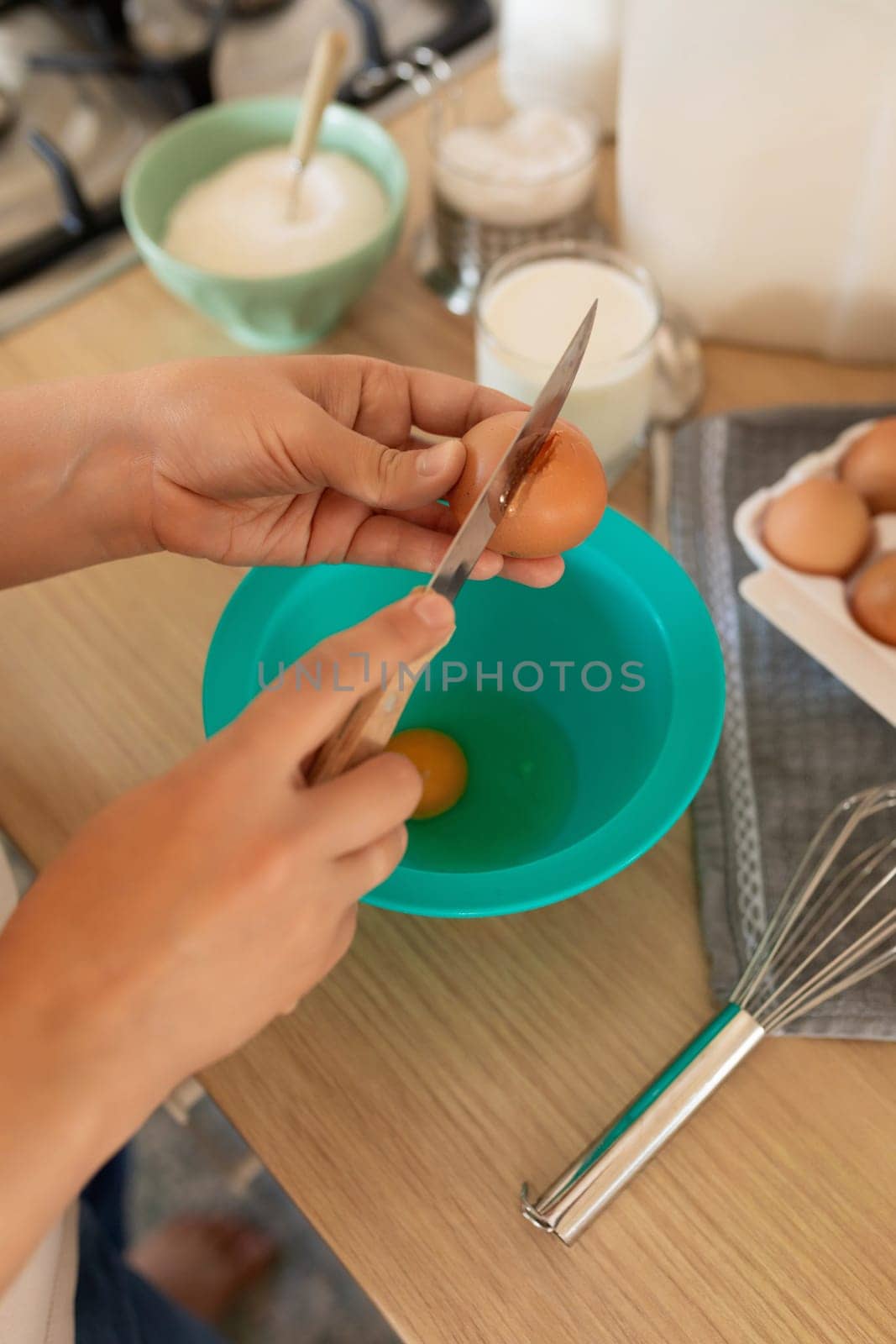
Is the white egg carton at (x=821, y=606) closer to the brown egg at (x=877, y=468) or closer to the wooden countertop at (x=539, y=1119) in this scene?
the brown egg at (x=877, y=468)

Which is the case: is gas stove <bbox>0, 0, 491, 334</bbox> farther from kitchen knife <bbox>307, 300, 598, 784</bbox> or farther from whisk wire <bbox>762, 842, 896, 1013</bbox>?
whisk wire <bbox>762, 842, 896, 1013</bbox>

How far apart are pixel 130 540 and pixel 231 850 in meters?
0.36

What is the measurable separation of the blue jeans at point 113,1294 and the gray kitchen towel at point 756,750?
50 centimetres

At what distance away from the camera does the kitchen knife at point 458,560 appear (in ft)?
1.63

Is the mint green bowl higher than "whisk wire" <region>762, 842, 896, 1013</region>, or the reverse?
the mint green bowl

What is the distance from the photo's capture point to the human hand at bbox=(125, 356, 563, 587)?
24.3 inches

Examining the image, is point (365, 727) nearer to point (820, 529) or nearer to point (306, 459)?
point (306, 459)

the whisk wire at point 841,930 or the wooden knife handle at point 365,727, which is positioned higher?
the wooden knife handle at point 365,727

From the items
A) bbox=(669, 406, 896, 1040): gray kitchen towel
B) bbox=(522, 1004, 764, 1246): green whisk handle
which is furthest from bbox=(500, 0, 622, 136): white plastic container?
bbox=(522, 1004, 764, 1246): green whisk handle

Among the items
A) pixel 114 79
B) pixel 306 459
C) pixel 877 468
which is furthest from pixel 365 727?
pixel 114 79

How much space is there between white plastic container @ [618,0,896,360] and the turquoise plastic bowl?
14.8 inches

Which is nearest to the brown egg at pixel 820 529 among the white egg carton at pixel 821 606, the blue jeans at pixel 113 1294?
the white egg carton at pixel 821 606

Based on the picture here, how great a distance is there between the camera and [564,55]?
1113 mm

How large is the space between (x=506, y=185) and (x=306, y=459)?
51 centimetres
